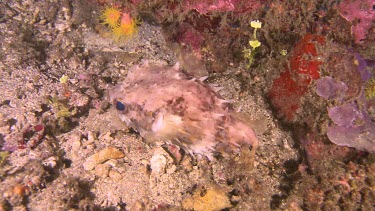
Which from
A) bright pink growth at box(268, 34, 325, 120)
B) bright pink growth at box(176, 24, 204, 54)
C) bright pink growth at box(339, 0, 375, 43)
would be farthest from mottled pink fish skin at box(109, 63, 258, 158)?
bright pink growth at box(339, 0, 375, 43)

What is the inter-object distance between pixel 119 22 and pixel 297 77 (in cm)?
352

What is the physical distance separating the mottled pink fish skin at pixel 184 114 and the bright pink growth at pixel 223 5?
48.7 inches

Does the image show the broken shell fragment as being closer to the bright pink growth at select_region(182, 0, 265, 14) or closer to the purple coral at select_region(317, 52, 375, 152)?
the bright pink growth at select_region(182, 0, 265, 14)

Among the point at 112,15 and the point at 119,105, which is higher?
the point at 112,15

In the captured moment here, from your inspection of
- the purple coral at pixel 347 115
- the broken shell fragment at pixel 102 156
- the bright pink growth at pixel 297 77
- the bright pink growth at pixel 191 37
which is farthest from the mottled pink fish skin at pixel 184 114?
the bright pink growth at pixel 191 37

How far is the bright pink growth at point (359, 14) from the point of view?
373 cm

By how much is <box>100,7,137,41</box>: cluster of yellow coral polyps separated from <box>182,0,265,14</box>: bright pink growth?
5.13ft

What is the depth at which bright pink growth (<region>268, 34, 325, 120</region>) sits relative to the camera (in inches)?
145

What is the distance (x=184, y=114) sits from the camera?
121 inches

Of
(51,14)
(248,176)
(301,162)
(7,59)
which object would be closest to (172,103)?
(248,176)

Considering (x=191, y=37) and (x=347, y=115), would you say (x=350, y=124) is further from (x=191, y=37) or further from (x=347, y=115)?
(x=191, y=37)

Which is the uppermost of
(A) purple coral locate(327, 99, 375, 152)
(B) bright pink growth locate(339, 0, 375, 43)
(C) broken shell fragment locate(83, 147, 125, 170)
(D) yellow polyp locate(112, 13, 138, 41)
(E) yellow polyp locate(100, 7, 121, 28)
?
(B) bright pink growth locate(339, 0, 375, 43)

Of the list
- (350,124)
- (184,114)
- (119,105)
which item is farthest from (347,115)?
(119,105)

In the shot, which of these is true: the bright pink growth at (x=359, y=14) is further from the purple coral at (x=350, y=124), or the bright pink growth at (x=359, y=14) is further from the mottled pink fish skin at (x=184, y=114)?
the mottled pink fish skin at (x=184, y=114)
